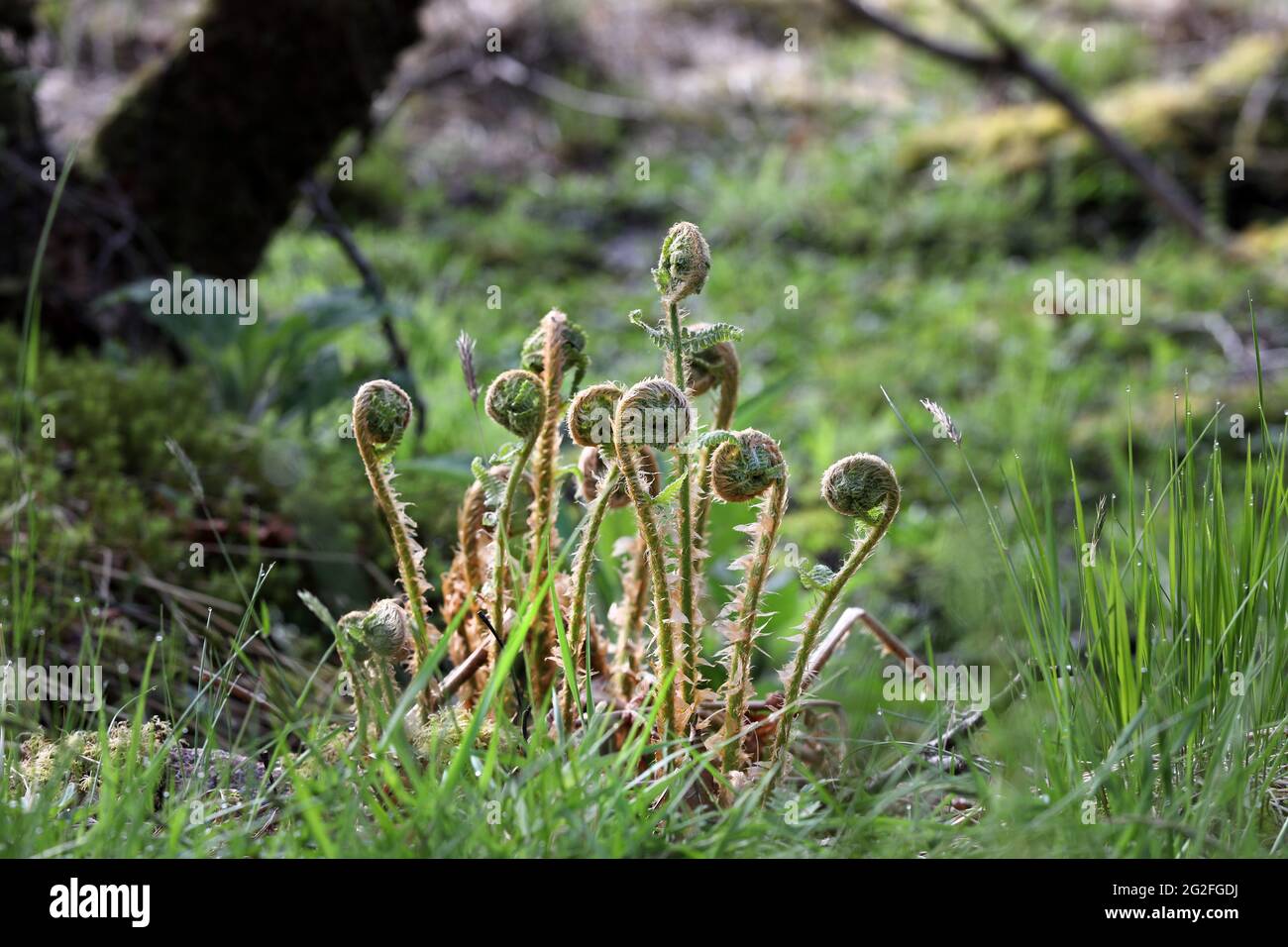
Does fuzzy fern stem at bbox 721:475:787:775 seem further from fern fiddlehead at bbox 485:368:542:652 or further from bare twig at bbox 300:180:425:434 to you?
bare twig at bbox 300:180:425:434

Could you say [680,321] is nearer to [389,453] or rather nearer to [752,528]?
[752,528]

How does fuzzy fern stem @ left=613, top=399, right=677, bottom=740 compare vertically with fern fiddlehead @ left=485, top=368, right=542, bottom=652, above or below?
below

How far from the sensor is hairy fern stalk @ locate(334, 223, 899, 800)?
3.93 feet

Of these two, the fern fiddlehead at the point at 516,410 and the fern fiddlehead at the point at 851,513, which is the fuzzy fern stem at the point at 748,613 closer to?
the fern fiddlehead at the point at 851,513

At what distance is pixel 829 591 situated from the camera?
126 cm

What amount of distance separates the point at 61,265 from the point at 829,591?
3009 mm

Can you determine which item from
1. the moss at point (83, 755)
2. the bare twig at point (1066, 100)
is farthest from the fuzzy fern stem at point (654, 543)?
the bare twig at point (1066, 100)

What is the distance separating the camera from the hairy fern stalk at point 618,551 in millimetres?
1197

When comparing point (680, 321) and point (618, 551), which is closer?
point (680, 321)

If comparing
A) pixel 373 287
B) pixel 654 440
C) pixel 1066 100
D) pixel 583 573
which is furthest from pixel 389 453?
pixel 1066 100

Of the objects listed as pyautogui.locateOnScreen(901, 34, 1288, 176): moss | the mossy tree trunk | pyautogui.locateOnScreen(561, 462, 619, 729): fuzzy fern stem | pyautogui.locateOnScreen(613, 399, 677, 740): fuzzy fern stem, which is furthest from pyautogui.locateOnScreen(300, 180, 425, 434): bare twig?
pyautogui.locateOnScreen(901, 34, 1288, 176): moss

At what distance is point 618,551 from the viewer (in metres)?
1.59

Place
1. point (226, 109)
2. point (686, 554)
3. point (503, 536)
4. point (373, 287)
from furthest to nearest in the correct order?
point (226, 109) < point (373, 287) < point (503, 536) < point (686, 554)
